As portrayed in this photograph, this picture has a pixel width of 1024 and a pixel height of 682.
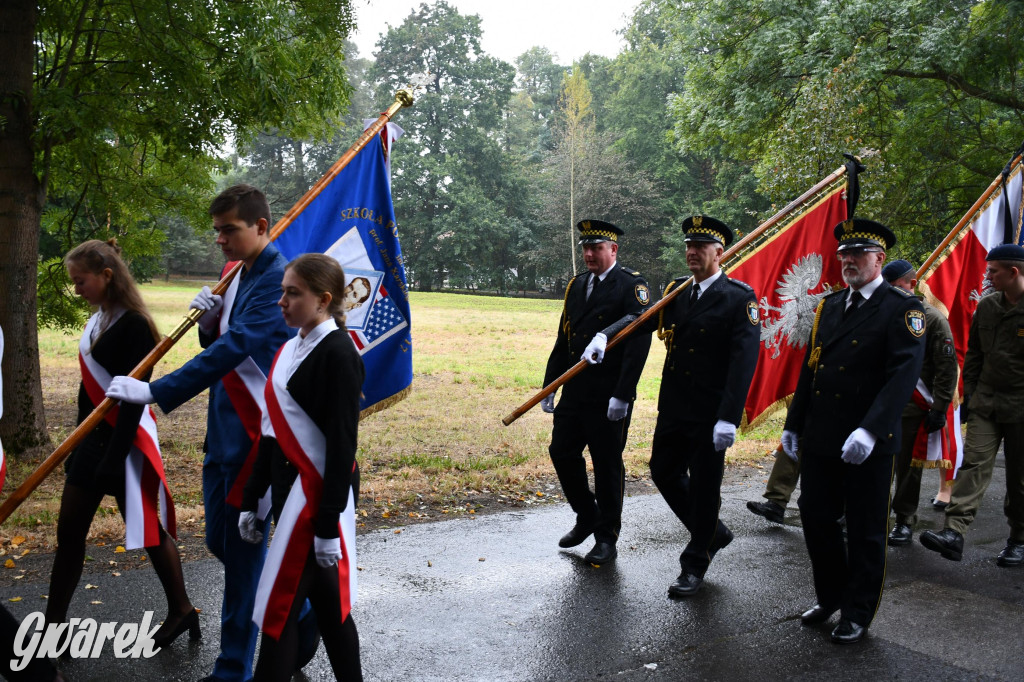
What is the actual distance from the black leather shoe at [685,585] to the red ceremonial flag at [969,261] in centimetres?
383

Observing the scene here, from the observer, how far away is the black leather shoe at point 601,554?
5672 mm

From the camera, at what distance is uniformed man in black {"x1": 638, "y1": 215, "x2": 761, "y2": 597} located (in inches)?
204

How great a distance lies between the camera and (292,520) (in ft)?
10.3

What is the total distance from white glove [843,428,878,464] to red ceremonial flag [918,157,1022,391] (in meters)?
3.61

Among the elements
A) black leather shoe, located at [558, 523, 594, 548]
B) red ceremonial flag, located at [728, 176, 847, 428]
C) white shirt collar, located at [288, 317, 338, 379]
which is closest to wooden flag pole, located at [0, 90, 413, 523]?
white shirt collar, located at [288, 317, 338, 379]

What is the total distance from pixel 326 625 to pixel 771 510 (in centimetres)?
460

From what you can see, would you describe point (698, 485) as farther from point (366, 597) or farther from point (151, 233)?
point (151, 233)

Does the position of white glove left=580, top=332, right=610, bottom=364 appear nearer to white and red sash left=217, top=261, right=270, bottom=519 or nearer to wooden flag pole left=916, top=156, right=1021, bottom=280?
white and red sash left=217, top=261, right=270, bottom=519

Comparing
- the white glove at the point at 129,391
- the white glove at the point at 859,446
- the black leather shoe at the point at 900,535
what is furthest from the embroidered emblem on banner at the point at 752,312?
the white glove at the point at 129,391

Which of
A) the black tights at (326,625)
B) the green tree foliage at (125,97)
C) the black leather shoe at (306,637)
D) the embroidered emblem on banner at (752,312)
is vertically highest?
the green tree foliage at (125,97)

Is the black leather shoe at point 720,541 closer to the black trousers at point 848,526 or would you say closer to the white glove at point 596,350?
the black trousers at point 848,526

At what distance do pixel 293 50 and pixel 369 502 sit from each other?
4.31 metres

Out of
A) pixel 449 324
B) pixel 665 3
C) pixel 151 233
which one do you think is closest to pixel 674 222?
pixel 449 324

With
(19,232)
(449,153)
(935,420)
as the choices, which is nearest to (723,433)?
(935,420)
